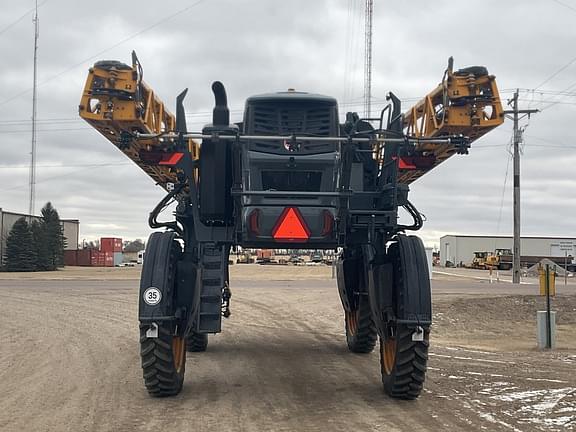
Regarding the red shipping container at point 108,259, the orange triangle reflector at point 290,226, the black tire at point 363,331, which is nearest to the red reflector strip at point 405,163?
the orange triangle reflector at point 290,226

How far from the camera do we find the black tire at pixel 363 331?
12.3 meters

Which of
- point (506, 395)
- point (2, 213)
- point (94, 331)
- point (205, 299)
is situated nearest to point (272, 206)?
point (205, 299)

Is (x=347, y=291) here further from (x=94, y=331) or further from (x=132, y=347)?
(x=94, y=331)

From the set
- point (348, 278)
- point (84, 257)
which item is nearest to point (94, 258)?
point (84, 257)

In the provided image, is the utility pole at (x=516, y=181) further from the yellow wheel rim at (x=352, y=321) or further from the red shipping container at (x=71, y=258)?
the red shipping container at (x=71, y=258)

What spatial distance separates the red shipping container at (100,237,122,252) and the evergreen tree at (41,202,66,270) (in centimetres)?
1196

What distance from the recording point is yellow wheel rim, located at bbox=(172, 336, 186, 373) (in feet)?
Answer: 28.0

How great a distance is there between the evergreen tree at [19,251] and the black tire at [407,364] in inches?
2269

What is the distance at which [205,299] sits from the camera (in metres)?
8.50

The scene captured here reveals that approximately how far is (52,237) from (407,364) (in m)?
62.2

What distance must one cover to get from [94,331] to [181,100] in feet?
29.6

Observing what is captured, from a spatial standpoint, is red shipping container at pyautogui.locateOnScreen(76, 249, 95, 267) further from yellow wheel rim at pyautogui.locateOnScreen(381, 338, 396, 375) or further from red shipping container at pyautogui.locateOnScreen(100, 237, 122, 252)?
yellow wheel rim at pyautogui.locateOnScreen(381, 338, 396, 375)

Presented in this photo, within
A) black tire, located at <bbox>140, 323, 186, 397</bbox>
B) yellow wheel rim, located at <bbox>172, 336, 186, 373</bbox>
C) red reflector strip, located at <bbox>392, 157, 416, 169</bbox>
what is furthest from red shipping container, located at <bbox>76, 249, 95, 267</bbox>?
red reflector strip, located at <bbox>392, 157, 416, 169</bbox>

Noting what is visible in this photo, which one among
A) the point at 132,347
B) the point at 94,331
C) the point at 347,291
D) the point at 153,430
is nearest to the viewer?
the point at 153,430
